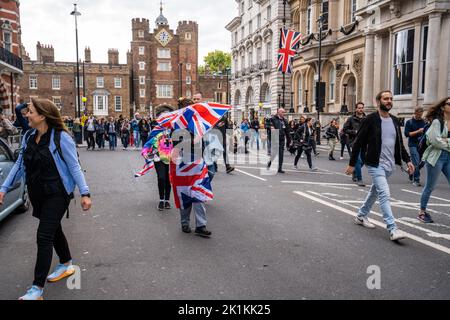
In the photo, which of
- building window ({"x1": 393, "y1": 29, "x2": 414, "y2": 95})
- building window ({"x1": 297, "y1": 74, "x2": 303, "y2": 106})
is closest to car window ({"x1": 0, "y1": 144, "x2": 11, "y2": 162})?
building window ({"x1": 393, "y1": 29, "x2": 414, "y2": 95})

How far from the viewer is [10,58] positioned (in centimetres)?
3066

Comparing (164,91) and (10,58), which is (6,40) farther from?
(164,91)

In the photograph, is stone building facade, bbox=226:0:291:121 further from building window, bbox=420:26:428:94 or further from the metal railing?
the metal railing

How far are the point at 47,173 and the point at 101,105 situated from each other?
2922 inches

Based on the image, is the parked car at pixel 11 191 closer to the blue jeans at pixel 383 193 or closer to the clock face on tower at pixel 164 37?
the blue jeans at pixel 383 193

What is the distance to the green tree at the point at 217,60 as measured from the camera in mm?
A: 105738

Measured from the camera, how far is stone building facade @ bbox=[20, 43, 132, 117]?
234 feet

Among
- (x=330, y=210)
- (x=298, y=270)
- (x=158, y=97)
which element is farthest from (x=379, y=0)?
(x=158, y=97)

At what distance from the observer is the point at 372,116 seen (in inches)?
238

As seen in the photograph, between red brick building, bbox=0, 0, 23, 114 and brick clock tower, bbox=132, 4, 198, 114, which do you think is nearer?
red brick building, bbox=0, 0, 23, 114

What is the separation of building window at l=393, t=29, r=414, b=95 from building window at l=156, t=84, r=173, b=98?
60867 millimetres

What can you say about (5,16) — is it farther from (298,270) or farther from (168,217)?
(298,270)

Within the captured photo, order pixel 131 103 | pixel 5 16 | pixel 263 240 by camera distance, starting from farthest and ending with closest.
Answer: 1. pixel 131 103
2. pixel 5 16
3. pixel 263 240

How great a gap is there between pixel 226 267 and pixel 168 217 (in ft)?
8.59
